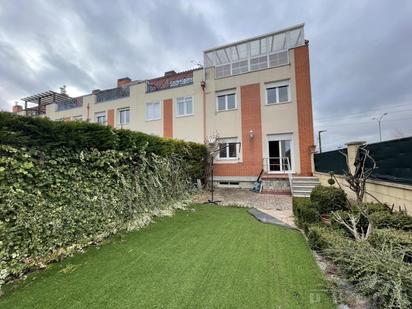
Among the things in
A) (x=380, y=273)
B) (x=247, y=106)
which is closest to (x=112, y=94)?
(x=247, y=106)

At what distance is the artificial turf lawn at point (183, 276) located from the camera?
2688 mm

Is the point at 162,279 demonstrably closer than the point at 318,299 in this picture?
No

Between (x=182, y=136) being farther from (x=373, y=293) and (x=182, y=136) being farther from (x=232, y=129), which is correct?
(x=373, y=293)

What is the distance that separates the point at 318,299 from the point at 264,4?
34.6 ft

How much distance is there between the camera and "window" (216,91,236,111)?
14836 millimetres

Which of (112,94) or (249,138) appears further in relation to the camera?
(112,94)

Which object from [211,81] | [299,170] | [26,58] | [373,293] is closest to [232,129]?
[211,81]

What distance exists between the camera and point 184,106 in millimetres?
16172

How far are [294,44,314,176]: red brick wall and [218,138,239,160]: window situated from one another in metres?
4.01

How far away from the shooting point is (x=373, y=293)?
2.54m

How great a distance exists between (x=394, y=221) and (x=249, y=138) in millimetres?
10368

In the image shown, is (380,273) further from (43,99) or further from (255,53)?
(43,99)

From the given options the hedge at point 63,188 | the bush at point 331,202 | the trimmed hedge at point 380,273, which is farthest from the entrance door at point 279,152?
the trimmed hedge at point 380,273

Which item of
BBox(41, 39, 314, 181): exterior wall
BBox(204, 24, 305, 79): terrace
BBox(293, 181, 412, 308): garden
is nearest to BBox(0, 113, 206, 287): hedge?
BBox(293, 181, 412, 308): garden
